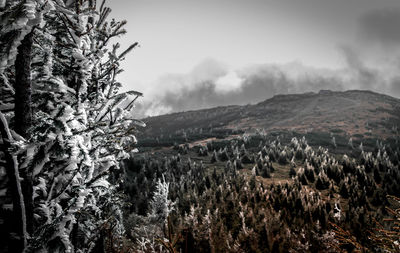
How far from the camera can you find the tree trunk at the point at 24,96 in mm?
2492

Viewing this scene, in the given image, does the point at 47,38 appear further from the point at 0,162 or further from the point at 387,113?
the point at 387,113

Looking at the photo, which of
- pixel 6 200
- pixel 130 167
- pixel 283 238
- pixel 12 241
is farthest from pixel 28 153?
pixel 130 167

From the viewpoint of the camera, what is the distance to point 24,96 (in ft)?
8.26

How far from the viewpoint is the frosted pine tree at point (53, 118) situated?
89.7 inches

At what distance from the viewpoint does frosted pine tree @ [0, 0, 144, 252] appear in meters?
2.28

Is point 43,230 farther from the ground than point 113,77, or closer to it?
closer to it

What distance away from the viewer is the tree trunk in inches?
98.1

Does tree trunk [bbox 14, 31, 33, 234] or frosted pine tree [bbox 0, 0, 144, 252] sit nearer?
frosted pine tree [bbox 0, 0, 144, 252]

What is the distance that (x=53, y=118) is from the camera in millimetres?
2629

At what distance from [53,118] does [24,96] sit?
1.16 ft

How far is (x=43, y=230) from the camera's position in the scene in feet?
9.22

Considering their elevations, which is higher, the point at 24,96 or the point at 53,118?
the point at 24,96

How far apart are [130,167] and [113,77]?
58023 mm

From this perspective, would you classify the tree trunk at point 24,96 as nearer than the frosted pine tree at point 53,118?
No
